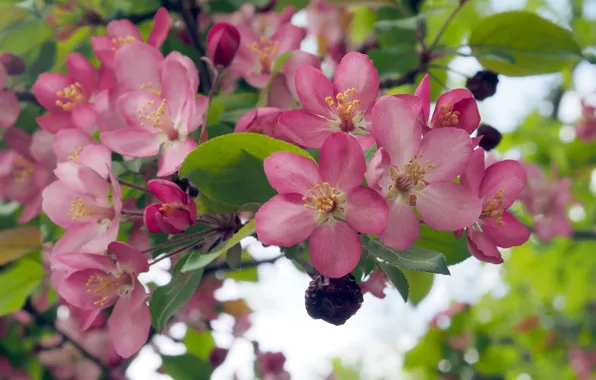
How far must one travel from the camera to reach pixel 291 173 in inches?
23.8

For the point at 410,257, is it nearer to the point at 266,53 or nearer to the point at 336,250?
the point at 336,250

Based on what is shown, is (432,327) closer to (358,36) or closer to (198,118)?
(358,36)

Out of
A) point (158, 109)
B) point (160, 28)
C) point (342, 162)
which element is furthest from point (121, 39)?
point (342, 162)

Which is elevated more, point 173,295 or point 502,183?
point 502,183

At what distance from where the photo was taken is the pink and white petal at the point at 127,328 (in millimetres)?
705

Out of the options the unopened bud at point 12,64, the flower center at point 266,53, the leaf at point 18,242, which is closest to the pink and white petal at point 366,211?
the flower center at point 266,53

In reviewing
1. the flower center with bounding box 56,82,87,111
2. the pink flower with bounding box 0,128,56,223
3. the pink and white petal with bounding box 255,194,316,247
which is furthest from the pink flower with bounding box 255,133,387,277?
the pink flower with bounding box 0,128,56,223

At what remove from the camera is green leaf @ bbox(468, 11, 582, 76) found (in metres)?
0.99

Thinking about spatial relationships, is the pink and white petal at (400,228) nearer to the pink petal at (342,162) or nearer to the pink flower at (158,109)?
the pink petal at (342,162)

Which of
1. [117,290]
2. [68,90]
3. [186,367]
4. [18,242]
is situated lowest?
[186,367]

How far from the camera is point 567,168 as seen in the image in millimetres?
2947

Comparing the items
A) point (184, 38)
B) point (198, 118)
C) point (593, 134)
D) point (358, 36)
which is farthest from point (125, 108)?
point (593, 134)

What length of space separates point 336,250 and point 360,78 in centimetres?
22

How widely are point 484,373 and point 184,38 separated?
168 cm
